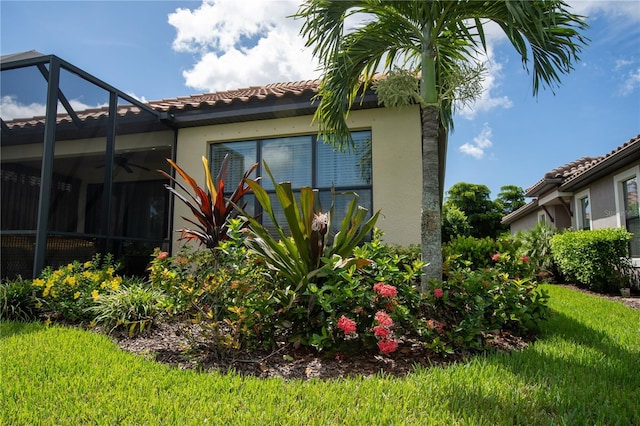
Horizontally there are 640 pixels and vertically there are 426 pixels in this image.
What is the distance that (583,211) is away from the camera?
1124 centimetres

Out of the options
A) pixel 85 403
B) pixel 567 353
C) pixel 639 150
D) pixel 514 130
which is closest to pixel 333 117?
pixel 567 353

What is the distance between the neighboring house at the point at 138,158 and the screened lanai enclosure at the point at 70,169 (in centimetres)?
2

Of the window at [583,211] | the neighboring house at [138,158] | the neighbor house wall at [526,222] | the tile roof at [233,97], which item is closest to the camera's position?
the neighboring house at [138,158]

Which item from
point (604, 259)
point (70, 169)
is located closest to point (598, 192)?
point (604, 259)

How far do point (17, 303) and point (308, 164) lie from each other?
4448mm

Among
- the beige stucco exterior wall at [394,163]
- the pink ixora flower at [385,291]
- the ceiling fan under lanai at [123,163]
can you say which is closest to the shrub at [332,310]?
the pink ixora flower at [385,291]

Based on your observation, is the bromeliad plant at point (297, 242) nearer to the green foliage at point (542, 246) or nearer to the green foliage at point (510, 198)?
the green foliage at point (542, 246)

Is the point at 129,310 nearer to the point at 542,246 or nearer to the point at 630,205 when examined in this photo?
the point at 630,205

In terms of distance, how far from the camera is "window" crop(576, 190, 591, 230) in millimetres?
10898

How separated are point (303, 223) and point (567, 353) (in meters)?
2.35

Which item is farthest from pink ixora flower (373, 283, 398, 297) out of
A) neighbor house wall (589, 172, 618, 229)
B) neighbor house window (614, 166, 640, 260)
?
neighbor house wall (589, 172, 618, 229)

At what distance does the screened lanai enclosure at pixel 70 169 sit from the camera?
516 cm

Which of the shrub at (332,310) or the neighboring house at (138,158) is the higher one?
the neighboring house at (138,158)

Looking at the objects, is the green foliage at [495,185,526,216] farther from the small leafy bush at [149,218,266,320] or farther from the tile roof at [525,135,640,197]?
the small leafy bush at [149,218,266,320]
